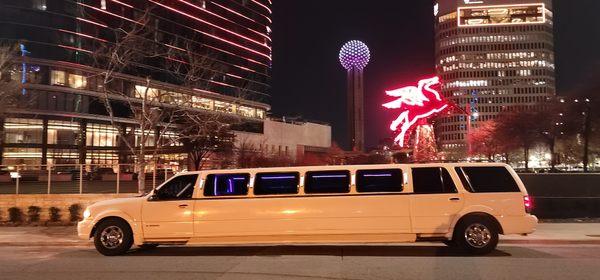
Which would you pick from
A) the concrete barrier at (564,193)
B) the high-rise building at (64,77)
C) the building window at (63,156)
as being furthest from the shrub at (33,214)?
the building window at (63,156)

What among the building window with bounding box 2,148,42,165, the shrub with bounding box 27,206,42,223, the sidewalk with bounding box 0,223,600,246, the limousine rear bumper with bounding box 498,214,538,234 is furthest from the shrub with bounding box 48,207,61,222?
the building window with bounding box 2,148,42,165

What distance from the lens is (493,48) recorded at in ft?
535

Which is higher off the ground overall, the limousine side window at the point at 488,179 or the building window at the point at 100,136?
the building window at the point at 100,136

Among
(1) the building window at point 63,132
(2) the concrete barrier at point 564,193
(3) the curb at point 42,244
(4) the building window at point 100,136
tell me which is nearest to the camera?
(3) the curb at point 42,244

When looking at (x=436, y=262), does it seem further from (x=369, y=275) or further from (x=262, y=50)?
(x=262, y=50)

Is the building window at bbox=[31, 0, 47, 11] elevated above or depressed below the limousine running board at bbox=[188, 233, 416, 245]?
above

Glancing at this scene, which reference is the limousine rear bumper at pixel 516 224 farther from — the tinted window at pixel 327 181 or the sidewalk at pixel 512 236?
the tinted window at pixel 327 181

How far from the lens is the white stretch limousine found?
36.7 feet

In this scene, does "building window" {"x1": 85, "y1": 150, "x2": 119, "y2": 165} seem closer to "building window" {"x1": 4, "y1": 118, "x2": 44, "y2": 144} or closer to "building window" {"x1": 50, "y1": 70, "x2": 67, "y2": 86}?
"building window" {"x1": 4, "y1": 118, "x2": 44, "y2": 144}

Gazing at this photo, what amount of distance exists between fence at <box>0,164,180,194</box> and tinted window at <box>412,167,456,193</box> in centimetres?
1166

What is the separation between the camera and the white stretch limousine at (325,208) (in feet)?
36.7

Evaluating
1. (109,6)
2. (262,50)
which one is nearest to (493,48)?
(262,50)

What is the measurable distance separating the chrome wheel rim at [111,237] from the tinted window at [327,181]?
4.02 m

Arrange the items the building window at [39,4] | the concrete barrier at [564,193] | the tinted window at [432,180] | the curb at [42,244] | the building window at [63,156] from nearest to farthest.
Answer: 1. the tinted window at [432,180]
2. the curb at [42,244]
3. the concrete barrier at [564,193]
4. the building window at [39,4]
5. the building window at [63,156]
